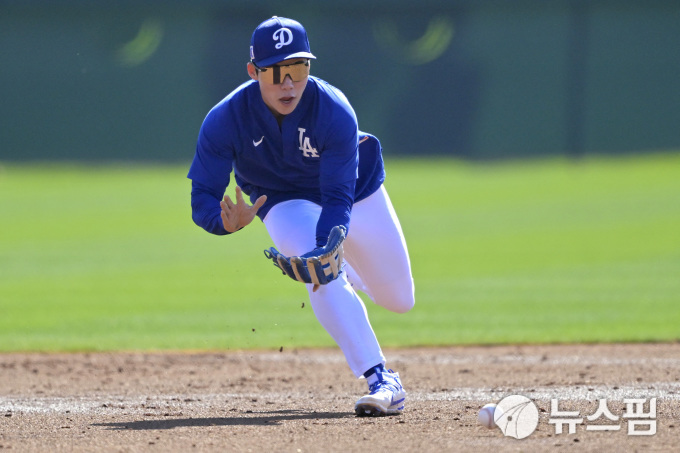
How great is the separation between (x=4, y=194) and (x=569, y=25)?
14.6m

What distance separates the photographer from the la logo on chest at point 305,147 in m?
4.14

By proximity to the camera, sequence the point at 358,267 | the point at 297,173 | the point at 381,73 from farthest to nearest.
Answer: the point at 381,73 < the point at 358,267 < the point at 297,173

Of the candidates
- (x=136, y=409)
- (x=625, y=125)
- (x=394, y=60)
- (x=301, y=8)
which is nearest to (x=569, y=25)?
(x=625, y=125)

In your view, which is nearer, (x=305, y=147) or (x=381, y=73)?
(x=305, y=147)

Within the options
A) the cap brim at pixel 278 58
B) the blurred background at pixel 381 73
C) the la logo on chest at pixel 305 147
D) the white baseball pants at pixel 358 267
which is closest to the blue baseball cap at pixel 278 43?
the cap brim at pixel 278 58

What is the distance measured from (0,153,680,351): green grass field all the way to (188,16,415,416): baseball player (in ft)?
9.56

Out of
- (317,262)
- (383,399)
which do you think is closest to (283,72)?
(317,262)

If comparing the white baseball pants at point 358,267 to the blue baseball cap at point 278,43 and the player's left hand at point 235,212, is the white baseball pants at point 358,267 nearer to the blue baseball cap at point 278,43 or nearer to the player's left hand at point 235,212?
the player's left hand at point 235,212

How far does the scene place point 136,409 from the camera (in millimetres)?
4539

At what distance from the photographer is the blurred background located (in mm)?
25031

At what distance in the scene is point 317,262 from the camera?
153 inches

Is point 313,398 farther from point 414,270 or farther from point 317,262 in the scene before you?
point 414,270

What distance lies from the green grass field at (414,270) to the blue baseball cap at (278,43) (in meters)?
3.44

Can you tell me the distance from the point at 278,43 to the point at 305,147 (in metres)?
0.47
